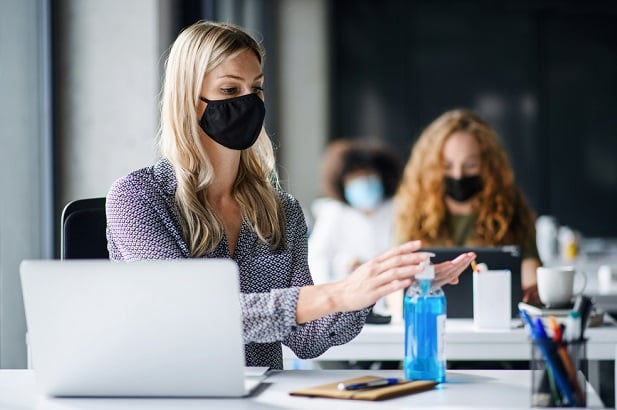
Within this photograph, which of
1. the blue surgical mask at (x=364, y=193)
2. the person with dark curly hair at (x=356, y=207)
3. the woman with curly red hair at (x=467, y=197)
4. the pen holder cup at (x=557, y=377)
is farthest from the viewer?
the blue surgical mask at (x=364, y=193)

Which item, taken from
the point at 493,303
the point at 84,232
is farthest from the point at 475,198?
the point at 84,232

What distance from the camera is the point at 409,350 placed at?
1816 mm

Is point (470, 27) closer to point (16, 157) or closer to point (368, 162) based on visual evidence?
point (368, 162)

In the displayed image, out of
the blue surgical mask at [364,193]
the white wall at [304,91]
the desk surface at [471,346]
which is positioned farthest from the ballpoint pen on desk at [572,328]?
the white wall at [304,91]

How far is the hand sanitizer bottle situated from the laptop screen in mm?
922

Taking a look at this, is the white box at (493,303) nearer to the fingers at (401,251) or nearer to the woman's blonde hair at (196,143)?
the woman's blonde hair at (196,143)

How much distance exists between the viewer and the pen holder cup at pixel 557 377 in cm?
157

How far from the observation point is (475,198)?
11.5 feet

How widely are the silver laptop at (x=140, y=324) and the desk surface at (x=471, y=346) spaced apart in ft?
3.20

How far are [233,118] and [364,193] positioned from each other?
10.6 ft

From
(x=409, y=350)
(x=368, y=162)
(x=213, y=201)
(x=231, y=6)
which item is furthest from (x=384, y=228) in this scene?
(x=409, y=350)

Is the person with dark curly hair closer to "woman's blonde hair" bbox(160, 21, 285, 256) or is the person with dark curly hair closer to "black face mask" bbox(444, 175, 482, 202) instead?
"black face mask" bbox(444, 175, 482, 202)

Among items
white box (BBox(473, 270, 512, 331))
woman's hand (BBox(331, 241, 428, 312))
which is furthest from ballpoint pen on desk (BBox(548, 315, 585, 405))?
white box (BBox(473, 270, 512, 331))

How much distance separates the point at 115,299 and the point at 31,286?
0.48ft
